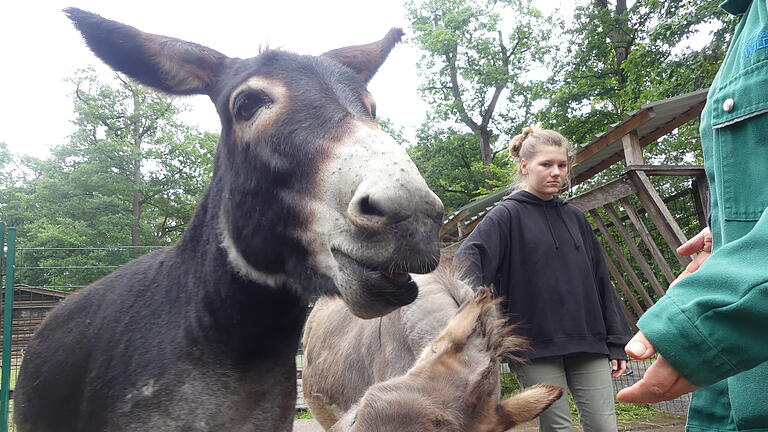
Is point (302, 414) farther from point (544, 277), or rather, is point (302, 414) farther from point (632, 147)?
point (632, 147)

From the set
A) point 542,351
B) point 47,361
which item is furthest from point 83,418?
point 542,351

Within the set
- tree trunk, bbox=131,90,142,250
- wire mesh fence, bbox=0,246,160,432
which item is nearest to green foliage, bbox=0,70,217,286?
tree trunk, bbox=131,90,142,250

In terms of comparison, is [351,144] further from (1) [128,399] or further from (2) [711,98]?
(1) [128,399]

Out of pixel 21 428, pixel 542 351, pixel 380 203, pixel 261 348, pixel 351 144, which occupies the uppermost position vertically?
pixel 351 144

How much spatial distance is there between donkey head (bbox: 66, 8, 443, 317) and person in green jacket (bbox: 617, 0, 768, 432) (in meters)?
0.71

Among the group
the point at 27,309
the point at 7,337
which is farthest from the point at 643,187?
the point at 27,309

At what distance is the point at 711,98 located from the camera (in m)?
1.45

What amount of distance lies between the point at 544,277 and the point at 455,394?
2.02 m

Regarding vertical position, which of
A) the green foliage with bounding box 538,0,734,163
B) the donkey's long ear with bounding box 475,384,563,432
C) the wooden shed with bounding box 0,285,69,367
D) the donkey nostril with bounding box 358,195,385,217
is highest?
the green foliage with bounding box 538,0,734,163

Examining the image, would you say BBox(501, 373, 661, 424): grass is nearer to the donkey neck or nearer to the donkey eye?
the donkey neck

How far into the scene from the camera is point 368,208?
5.05ft

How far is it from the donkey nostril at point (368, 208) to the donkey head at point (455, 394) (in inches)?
22.2

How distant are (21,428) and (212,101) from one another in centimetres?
181

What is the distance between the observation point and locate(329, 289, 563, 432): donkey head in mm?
1563
